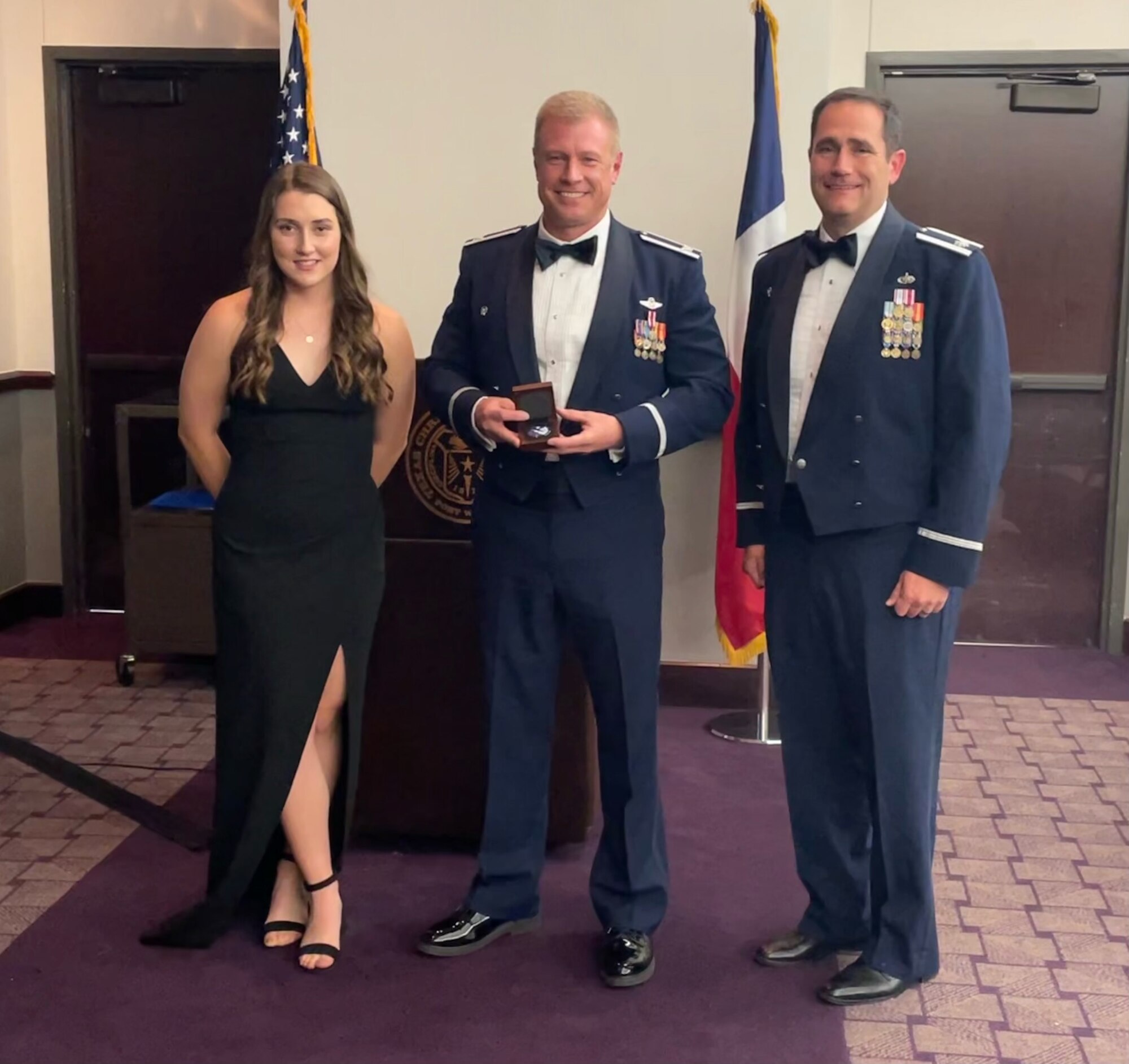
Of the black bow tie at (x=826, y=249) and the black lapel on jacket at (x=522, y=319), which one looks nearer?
the black bow tie at (x=826, y=249)

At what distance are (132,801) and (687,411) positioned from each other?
69.8 inches

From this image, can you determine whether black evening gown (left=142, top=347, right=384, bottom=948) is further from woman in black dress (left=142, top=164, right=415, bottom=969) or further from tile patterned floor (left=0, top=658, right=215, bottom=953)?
tile patterned floor (left=0, top=658, right=215, bottom=953)

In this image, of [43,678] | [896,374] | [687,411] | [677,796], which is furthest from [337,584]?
[43,678]

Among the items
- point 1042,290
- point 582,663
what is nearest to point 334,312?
point 582,663

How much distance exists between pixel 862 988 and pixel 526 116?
8.99 ft

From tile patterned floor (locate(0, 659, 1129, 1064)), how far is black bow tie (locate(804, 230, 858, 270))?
53.6 inches

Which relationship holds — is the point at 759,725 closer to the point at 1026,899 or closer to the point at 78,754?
the point at 1026,899

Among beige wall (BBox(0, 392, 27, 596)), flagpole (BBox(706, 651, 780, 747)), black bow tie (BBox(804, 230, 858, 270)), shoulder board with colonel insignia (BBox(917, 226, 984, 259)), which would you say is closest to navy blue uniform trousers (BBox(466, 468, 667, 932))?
black bow tie (BBox(804, 230, 858, 270))

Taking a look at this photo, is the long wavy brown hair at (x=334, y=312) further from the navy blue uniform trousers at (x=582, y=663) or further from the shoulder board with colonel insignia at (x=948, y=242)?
the shoulder board with colonel insignia at (x=948, y=242)

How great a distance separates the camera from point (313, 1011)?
2.53 m

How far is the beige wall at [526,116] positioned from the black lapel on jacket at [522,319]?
1.72m

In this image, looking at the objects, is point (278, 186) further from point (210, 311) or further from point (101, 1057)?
point (101, 1057)

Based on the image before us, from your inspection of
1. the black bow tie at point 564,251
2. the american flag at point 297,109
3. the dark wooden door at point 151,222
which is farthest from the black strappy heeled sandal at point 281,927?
the dark wooden door at point 151,222

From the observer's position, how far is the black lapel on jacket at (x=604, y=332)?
2498 mm
